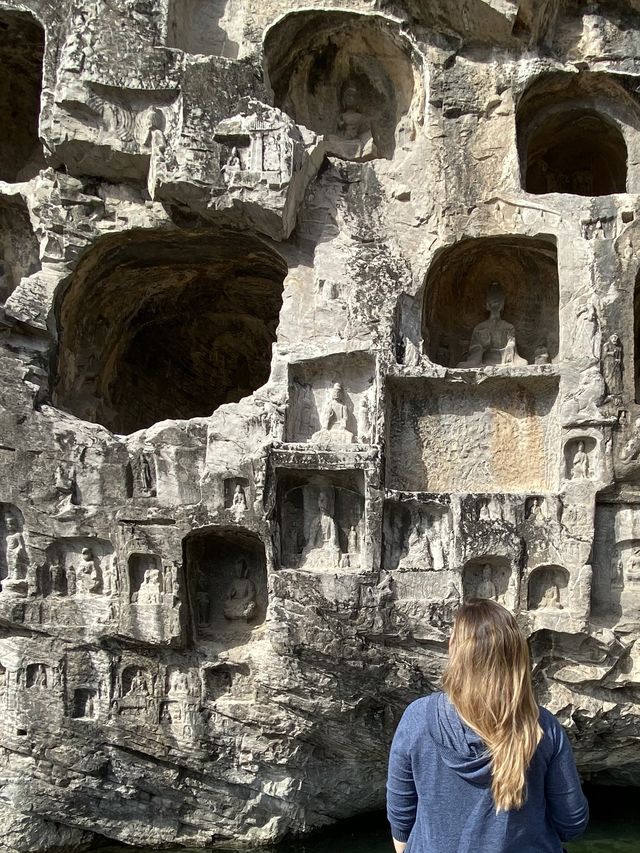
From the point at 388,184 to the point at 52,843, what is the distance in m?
7.04

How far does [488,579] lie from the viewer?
602 cm

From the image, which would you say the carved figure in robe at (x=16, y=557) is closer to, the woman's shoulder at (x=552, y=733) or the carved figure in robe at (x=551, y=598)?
the carved figure in robe at (x=551, y=598)

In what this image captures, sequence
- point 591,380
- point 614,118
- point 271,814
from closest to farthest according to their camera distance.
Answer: point 591,380 < point 271,814 < point 614,118

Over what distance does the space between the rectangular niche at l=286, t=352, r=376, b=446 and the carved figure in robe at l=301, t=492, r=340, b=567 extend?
59 centimetres

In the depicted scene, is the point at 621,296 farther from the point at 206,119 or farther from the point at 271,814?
the point at 271,814

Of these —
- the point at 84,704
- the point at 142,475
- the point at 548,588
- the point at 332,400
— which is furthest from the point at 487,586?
the point at 84,704

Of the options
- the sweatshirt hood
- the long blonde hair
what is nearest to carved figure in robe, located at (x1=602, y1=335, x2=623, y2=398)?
the long blonde hair

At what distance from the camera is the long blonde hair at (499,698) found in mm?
1975

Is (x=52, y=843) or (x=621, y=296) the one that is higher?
(x=621, y=296)

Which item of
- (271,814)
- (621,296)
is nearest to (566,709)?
(271,814)

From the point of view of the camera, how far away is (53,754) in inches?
243

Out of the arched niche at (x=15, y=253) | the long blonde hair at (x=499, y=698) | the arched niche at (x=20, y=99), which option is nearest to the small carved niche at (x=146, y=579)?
the arched niche at (x=15, y=253)

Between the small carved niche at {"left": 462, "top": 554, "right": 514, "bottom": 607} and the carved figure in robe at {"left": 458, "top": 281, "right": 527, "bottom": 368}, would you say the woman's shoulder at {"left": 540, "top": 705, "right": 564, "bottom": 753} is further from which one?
the carved figure in robe at {"left": 458, "top": 281, "right": 527, "bottom": 368}

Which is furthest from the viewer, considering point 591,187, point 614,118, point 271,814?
point 591,187
